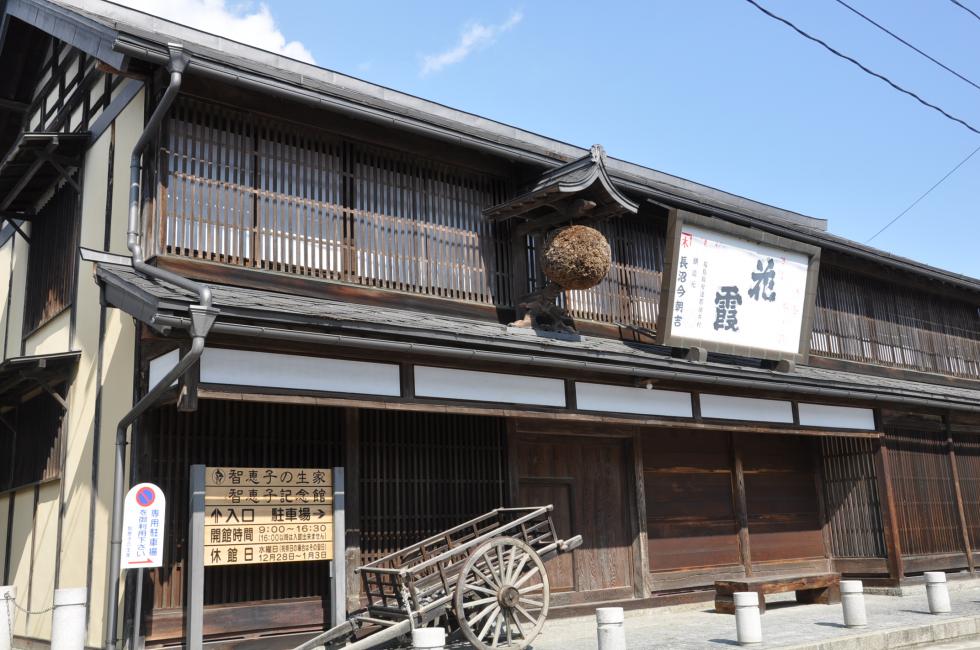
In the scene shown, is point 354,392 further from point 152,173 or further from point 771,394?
point 771,394

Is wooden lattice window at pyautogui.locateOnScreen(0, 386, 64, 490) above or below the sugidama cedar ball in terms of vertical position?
below

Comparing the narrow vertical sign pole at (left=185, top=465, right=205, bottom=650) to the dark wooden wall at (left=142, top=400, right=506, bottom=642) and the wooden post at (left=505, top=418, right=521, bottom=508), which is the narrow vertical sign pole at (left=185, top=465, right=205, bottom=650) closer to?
the dark wooden wall at (left=142, top=400, right=506, bottom=642)

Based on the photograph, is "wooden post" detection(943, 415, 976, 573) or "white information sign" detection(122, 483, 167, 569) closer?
"white information sign" detection(122, 483, 167, 569)

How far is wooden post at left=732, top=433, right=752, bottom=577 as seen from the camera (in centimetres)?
1494

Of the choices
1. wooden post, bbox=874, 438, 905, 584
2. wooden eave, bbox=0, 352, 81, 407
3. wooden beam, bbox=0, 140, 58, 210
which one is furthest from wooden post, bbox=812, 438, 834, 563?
wooden beam, bbox=0, 140, 58, 210

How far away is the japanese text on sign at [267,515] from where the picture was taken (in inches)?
358

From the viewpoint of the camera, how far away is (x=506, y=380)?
35.6 ft

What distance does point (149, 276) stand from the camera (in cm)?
916

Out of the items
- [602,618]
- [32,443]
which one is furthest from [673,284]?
[32,443]

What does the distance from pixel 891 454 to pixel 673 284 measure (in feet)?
20.9

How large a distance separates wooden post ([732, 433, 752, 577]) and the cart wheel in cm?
633

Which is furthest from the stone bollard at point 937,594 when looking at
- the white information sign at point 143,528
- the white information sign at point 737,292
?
the white information sign at point 143,528

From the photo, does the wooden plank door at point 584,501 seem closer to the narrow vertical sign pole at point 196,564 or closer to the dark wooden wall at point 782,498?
the dark wooden wall at point 782,498

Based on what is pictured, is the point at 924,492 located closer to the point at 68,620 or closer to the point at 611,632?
the point at 611,632
